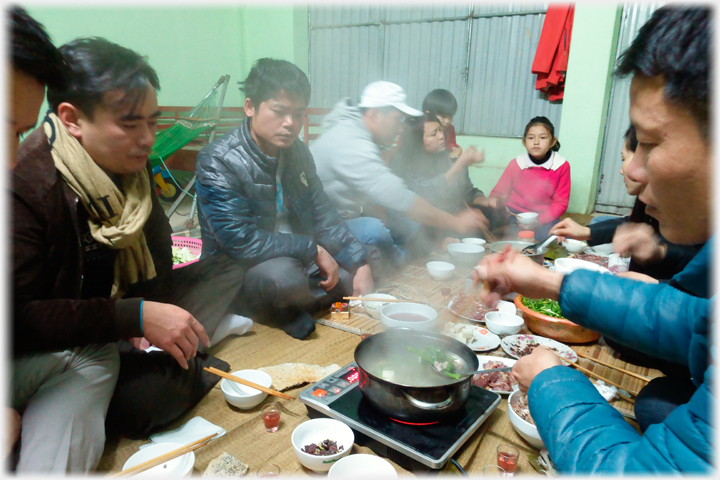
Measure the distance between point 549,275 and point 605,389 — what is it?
63 centimetres

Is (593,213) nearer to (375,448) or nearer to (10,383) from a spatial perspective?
(375,448)

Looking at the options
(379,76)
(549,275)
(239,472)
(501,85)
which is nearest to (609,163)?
(501,85)

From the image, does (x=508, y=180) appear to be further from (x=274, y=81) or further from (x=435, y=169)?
(x=274, y=81)

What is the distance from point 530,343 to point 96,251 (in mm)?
1957

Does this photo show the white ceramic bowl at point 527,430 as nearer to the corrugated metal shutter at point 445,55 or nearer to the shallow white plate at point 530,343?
the shallow white plate at point 530,343

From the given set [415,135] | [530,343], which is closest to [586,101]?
[415,135]

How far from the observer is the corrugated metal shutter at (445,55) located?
6.00m

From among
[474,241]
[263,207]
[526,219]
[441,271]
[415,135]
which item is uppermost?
[415,135]

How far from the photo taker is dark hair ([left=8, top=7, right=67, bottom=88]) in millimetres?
1043

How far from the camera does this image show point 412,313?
2.12 metres

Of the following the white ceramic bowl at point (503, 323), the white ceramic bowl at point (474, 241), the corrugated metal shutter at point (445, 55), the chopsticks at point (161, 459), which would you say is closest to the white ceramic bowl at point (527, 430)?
the white ceramic bowl at point (503, 323)

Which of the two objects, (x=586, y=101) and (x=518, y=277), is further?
(x=586, y=101)

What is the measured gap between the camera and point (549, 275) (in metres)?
1.38

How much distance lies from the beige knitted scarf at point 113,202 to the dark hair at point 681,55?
1.71 meters
